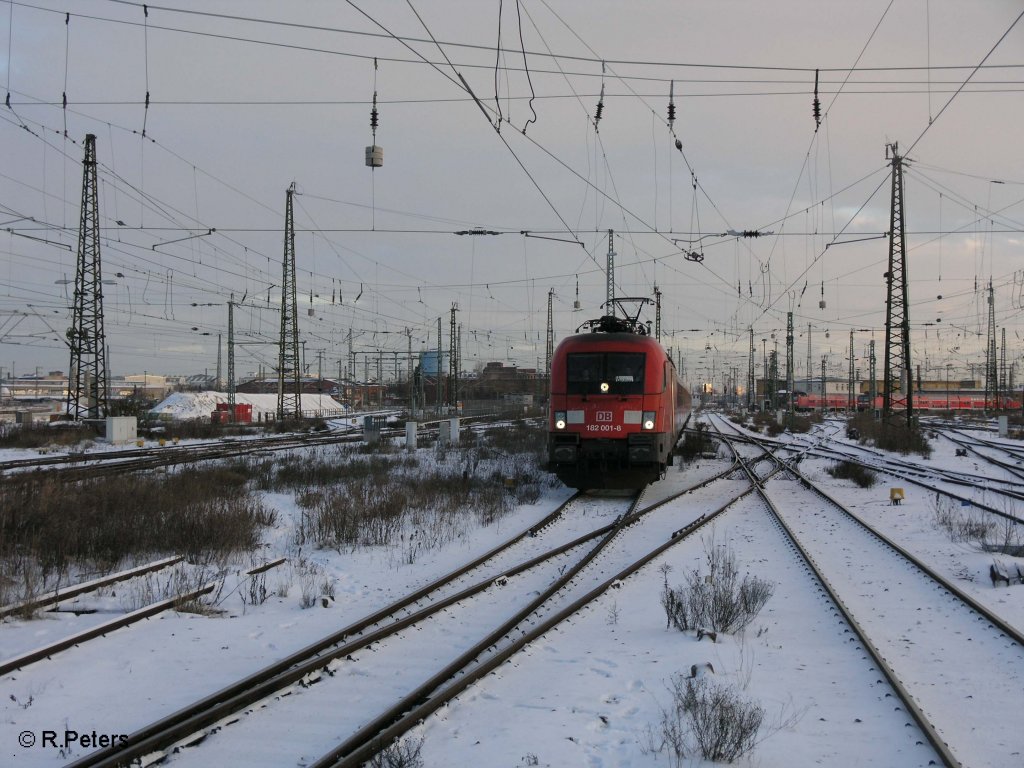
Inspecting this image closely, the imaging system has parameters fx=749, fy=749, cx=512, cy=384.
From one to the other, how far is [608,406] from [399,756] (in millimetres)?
11316

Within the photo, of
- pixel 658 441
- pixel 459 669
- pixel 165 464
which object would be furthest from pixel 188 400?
pixel 459 669

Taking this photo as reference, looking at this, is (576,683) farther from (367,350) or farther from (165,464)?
(367,350)

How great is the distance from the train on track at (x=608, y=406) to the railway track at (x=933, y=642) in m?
4.31

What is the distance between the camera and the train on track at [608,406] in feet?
49.2

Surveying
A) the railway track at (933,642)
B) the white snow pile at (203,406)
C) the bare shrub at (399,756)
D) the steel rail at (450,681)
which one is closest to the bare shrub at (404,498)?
the steel rail at (450,681)

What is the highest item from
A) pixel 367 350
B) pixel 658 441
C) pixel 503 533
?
pixel 367 350

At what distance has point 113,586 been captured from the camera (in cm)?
809

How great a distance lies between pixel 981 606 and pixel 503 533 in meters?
6.93

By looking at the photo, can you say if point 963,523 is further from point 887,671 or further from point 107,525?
point 107,525

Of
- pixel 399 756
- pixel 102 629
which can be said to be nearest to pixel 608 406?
pixel 102 629

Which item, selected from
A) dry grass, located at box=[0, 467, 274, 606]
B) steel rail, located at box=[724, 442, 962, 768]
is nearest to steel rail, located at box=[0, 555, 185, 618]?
dry grass, located at box=[0, 467, 274, 606]

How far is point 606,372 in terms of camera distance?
15250mm

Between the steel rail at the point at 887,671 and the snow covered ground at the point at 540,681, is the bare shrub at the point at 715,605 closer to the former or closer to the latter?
the snow covered ground at the point at 540,681

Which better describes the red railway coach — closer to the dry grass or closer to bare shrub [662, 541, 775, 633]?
the dry grass
